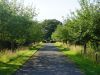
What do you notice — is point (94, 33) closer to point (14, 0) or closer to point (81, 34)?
point (81, 34)

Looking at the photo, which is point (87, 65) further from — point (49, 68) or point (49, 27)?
point (49, 27)

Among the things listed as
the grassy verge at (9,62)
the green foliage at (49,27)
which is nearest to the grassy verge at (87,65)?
the grassy verge at (9,62)

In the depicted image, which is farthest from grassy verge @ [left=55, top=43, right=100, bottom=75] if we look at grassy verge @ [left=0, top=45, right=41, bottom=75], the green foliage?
the green foliage

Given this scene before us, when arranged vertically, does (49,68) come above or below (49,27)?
below

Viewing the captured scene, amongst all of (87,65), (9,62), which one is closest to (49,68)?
(87,65)

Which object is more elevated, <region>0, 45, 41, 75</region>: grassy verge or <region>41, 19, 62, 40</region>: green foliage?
<region>41, 19, 62, 40</region>: green foliage

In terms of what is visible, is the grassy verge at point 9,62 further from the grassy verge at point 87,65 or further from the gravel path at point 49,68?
the grassy verge at point 87,65

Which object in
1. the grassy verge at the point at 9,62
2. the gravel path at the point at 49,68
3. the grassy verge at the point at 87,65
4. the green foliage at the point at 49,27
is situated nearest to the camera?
the gravel path at the point at 49,68

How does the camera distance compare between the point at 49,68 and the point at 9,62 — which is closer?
the point at 49,68

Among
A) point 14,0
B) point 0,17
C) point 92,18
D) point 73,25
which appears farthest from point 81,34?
point 0,17

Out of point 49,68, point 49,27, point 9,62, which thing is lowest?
point 49,68

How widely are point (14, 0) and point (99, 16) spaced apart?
38.4ft

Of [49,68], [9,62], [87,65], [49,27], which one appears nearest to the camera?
[49,68]

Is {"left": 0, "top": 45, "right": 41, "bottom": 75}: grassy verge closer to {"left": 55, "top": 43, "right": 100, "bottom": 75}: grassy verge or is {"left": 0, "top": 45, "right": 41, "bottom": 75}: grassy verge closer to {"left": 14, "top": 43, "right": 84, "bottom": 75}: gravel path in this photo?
{"left": 14, "top": 43, "right": 84, "bottom": 75}: gravel path
